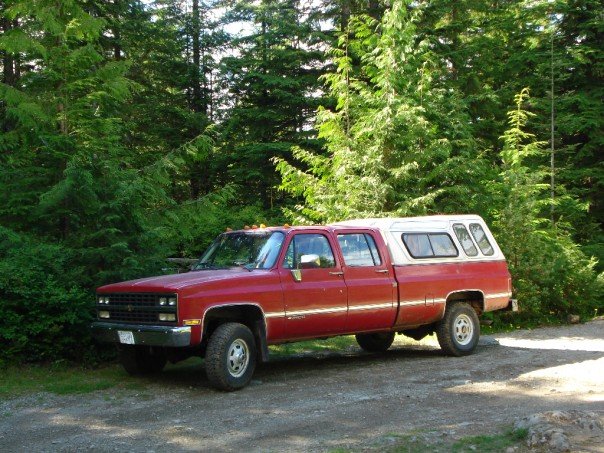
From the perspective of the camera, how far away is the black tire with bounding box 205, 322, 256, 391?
8219 mm

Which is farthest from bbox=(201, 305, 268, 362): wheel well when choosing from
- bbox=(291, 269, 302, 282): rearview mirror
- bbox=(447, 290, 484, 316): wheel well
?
bbox=(447, 290, 484, 316): wheel well

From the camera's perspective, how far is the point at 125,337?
28.0 ft

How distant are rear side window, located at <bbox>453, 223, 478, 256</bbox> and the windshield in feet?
12.7

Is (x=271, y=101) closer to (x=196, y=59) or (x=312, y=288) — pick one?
(x=196, y=59)

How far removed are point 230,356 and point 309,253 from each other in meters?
2.03

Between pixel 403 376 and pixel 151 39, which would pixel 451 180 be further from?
pixel 151 39

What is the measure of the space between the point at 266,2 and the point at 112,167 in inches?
832

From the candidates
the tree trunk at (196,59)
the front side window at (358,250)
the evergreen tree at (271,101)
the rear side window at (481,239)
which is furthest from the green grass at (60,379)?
the tree trunk at (196,59)

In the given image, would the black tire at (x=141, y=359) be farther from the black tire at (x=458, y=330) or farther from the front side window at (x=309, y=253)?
the black tire at (x=458, y=330)

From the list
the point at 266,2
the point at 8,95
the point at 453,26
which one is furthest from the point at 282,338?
the point at 266,2

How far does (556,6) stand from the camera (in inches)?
906

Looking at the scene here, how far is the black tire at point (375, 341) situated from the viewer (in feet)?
39.3

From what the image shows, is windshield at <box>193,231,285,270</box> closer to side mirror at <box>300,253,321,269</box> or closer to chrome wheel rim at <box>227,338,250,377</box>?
side mirror at <box>300,253,321,269</box>

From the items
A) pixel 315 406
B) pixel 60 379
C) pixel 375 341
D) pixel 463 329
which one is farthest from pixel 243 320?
pixel 463 329
